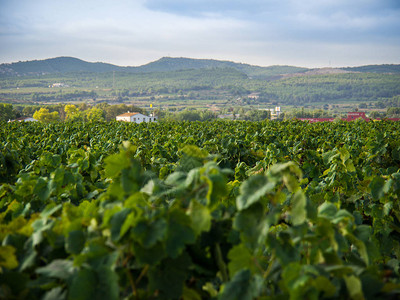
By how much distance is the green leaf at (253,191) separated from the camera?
3.61ft

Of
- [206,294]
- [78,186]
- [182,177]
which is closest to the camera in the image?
[182,177]

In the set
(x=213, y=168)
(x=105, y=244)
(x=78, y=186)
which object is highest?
(x=213, y=168)

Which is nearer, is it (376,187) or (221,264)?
(221,264)

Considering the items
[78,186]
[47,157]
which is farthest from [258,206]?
[47,157]

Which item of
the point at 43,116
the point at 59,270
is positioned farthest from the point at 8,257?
the point at 43,116

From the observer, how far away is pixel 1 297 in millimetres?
1069

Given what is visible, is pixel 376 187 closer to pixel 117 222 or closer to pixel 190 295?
pixel 190 295

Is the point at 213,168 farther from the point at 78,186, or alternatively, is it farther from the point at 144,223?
the point at 78,186

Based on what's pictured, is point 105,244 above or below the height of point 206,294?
above

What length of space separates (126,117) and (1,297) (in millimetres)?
94615

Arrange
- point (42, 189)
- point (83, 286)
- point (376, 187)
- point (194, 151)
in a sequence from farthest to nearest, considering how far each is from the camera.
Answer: point (376, 187) < point (42, 189) < point (194, 151) < point (83, 286)

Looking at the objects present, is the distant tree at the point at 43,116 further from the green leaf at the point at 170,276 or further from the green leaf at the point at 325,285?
the green leaf at the point at 325,285

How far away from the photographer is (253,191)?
116 centimetres

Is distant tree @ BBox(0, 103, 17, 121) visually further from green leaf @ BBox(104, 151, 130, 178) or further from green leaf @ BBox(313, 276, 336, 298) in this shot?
green leaf @ BBox(313, 276, 336, 298)
